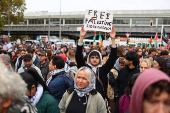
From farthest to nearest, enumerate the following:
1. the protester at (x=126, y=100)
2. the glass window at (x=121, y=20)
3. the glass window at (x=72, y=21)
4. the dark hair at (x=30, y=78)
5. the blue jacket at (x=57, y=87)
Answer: the glass window at (x=72, y=21) < the glass window at (x=121, y=20) < the blue jacket at (x=57, y=87) < the protester at (x=126, y=100) < the dark hair at (x=30, y=78)

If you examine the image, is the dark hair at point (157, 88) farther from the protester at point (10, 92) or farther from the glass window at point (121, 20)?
the glass window at point (121, 20)

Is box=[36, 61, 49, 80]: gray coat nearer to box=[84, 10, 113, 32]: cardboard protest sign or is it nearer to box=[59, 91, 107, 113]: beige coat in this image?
box=[84, 10, 113, 32]: cardboard protest sign

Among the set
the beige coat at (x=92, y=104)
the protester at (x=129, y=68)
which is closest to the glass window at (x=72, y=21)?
the protester at (x=129, y=68)

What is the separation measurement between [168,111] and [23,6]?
116 ft

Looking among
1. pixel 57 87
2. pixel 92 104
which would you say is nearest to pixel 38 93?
pixel 92 104

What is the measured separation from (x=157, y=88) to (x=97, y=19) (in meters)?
4.12

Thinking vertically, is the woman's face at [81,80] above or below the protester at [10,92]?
below

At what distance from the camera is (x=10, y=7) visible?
105ft

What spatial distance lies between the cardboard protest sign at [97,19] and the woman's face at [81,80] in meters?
2.26

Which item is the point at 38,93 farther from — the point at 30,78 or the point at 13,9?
the point at 13,9

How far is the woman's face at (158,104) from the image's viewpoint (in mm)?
1254

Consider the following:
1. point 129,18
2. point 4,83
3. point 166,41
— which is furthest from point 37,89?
point 129,18

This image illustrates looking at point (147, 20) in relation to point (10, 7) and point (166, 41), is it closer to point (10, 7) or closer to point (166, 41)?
point (10, 7)

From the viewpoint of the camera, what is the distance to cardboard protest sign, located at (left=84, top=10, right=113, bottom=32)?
5.15 meters
